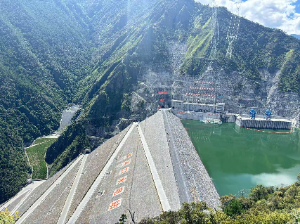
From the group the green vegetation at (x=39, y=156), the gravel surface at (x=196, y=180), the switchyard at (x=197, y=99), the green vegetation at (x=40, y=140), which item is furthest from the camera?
the switchyard at (x=197, y=99)

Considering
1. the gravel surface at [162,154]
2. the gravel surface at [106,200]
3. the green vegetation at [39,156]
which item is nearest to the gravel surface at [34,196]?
the green vegetation at [39,156]

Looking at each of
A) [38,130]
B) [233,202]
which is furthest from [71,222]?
[38,130]

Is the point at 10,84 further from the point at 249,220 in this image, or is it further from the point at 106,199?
the point at 249,220

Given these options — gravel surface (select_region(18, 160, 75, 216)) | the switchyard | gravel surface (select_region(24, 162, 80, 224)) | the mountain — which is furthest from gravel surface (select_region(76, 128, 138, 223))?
the switchyard

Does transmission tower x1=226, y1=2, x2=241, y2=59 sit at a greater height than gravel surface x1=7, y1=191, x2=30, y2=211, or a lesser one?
greater

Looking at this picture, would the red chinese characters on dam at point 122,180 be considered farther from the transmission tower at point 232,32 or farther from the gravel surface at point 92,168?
the transmission tower at point 232,32

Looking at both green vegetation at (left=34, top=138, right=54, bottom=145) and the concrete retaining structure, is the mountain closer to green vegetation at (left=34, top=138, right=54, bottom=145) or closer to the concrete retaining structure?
green vegetation at (left=34, top=138, right=54, bottom=145)
